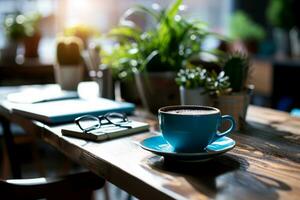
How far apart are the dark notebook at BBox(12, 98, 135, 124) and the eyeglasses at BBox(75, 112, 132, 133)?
0.14 ft

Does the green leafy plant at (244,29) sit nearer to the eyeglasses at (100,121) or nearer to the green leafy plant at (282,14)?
the green leafy plant at (282,14)

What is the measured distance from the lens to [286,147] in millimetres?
982

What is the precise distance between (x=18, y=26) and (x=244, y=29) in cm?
199

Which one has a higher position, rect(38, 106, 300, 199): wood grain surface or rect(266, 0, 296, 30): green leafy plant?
Answer: rect(266, 0, 296, 30): green leafy plant

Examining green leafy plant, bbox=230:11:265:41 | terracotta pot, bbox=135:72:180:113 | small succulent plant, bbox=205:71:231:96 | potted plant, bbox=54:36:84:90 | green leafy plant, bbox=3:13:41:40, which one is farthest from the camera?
green leafy plant, bbox=230:11:265:41

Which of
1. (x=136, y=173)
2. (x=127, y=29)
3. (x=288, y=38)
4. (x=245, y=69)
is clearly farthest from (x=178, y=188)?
(x=288, y=38)

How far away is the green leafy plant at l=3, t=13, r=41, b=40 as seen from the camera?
3.36 m

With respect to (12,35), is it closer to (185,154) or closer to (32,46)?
(32,46)

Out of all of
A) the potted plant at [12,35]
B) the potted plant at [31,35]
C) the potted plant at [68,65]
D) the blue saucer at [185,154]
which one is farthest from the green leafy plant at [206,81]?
the potted plant at [31,35]

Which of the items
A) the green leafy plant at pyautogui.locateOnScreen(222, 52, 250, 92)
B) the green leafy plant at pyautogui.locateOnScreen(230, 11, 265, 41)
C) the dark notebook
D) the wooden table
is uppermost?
the green leafy plant at pyautogui.locateOnScreen(230, 11, 265, 41)

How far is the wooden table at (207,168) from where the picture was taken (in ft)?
2.30

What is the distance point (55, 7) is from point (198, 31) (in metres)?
2.85

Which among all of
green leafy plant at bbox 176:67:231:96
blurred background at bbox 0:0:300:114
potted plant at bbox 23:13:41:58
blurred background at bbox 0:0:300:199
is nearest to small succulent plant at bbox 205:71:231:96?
green leafy plant at bbox 176:67:231:96

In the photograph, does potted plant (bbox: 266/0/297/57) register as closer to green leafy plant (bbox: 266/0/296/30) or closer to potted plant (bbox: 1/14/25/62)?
green leafy plant (bbox: 266/0/296/30)
